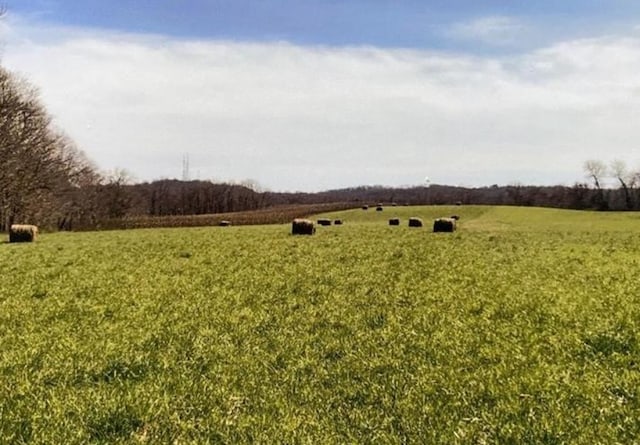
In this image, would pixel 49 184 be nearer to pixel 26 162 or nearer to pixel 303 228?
pixel 26 162

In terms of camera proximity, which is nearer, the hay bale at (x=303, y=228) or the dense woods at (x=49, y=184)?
the hay bale at (x=303, y=228)

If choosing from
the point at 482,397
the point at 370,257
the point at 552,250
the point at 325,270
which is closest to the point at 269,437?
the point at 482,397

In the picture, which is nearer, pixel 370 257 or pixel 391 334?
pixel 391 334

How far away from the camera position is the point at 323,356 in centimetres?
859

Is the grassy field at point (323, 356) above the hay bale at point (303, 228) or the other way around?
the other way around

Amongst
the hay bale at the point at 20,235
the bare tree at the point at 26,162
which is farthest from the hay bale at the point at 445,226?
the bare tree at the point at 26,162

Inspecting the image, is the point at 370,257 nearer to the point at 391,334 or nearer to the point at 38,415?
the point at 391,334

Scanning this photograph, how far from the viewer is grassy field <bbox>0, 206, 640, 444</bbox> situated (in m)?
6.07

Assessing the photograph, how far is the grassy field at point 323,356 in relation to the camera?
607cm

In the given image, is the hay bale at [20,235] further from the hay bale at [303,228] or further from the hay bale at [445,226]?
the hay bale at [445,226]

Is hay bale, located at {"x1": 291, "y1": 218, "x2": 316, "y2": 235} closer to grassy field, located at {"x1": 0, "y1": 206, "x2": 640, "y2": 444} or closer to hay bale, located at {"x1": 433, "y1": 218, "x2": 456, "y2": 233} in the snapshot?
hay bale, located at {"x1": 433, "y1": 218, "x2": 456, "y2": 233}

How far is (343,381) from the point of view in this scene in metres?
7.50

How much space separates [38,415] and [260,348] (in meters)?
3.58

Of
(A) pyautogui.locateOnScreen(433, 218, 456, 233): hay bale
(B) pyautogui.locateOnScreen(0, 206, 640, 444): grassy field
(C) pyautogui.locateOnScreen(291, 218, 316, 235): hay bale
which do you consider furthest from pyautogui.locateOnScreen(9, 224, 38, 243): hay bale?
(A) pyautogui.locateOnScreen(433, 218, 456, 233): hay bale
